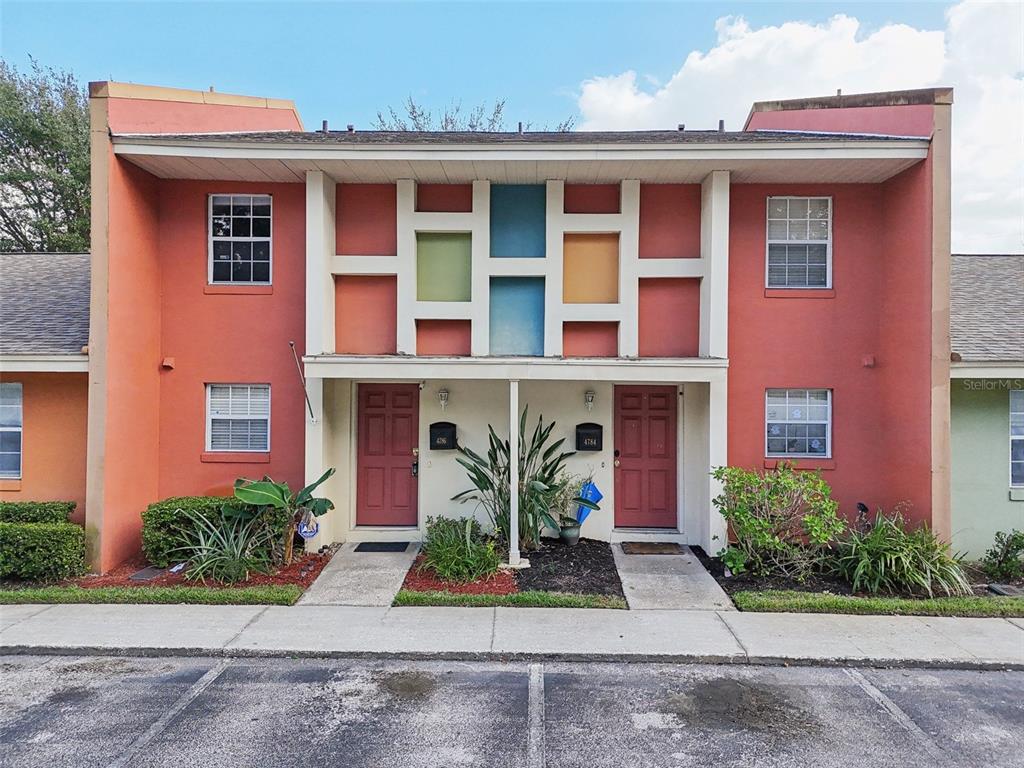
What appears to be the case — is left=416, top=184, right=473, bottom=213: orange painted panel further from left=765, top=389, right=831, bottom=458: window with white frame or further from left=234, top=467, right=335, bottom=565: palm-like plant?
left=765, top=389, right=831, bottom=458: window with white frame

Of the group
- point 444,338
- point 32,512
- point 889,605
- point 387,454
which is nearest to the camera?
point 889,605

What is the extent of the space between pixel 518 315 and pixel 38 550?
21.4 feet

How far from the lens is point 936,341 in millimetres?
6574

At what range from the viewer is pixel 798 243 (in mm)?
7695

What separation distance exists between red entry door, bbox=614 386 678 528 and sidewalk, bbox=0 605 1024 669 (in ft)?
8.00

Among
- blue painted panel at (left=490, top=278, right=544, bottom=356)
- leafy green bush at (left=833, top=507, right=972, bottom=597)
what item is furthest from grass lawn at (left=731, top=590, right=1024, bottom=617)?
blue painted panel at (left=490, top=278, right=544, bottom=356)

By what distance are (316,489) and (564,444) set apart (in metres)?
3.56

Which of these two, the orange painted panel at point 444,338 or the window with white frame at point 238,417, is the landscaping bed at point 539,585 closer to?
the orange painted panel at point 444,338

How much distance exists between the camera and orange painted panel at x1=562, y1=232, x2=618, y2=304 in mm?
7664

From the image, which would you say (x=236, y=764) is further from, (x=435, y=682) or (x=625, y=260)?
(x=625, y=260)

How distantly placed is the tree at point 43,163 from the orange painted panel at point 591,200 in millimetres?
17498

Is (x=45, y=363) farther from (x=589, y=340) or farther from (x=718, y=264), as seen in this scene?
(x=718, y=264)

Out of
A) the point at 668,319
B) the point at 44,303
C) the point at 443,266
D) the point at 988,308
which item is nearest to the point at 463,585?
the point at 443,266

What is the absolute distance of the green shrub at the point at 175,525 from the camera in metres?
6.73
